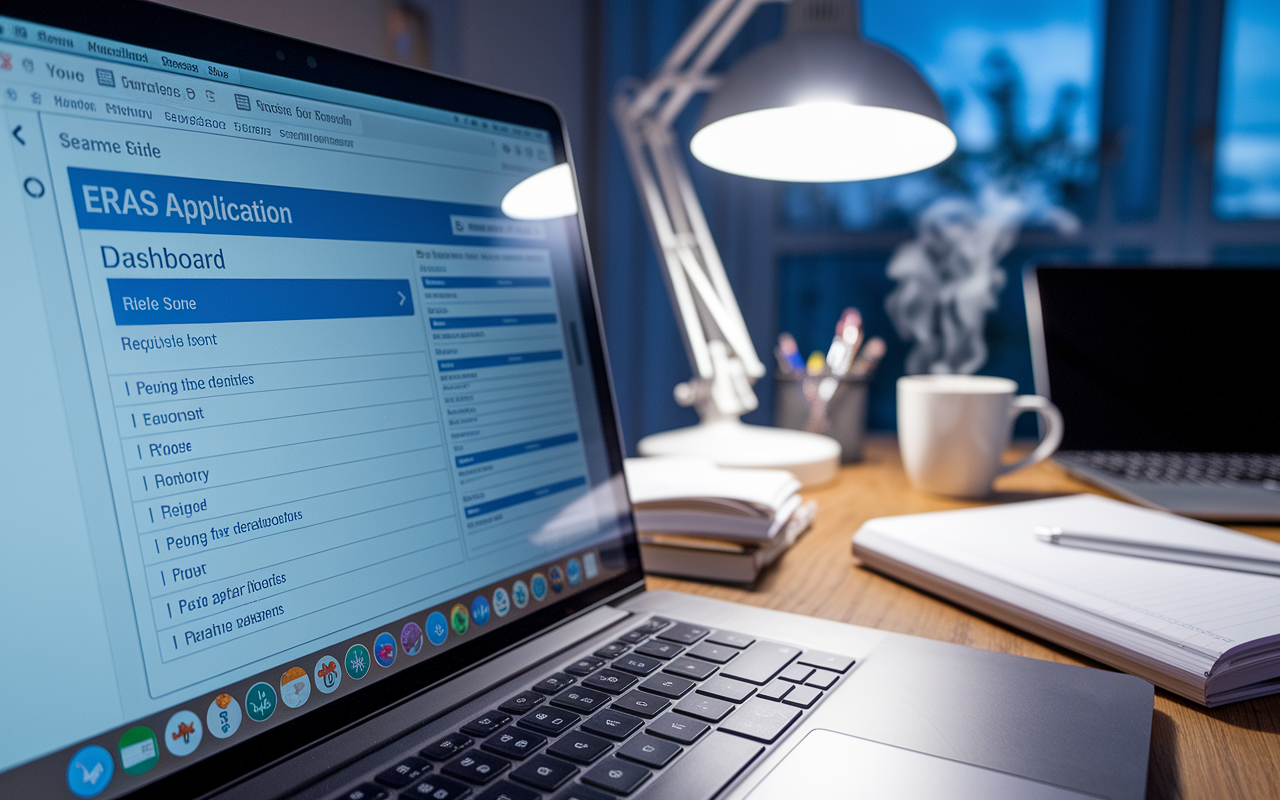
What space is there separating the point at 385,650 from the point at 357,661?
0.04 feet

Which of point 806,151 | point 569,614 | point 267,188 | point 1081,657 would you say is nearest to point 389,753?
point 569,614

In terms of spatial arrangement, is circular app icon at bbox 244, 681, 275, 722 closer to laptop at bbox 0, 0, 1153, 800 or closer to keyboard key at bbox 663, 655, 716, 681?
laptop at bbox 0, 0, 1153, 800

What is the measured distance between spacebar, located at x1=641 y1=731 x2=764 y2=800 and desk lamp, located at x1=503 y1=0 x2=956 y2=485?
32 cm

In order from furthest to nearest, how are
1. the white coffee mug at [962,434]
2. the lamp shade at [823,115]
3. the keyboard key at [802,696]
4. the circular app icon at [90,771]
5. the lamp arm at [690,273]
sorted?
the lamp arm at [690,273], the white coffee mug at [962,434], the lamp shade at [823,115], the keyboard key at [802,696], the circular app icon at [90,771]

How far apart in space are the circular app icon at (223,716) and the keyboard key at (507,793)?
97 millimetres

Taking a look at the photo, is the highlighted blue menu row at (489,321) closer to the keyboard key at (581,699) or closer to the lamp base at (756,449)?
the keyboard key at (581,699)

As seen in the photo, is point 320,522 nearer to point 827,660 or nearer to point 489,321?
point 489,321

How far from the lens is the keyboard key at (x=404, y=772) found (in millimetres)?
278

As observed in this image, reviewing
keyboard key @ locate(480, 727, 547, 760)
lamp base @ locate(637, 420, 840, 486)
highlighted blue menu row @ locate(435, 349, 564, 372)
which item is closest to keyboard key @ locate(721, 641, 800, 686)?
keyboard key @ locate(480, 727, 547, 760)

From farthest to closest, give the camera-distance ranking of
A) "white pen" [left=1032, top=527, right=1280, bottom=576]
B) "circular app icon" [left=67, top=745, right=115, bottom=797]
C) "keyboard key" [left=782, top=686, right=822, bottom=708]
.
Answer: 1. "white pen" [left=1032, top=527, right=1280, bottom=576]
2. "keyboard key" [left=782, top=686, right=822, bottom=708]
3. "circular app icon" [left=67, top=745, right=115, bottom=797]

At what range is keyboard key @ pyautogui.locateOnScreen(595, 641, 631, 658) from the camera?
1.27 ft

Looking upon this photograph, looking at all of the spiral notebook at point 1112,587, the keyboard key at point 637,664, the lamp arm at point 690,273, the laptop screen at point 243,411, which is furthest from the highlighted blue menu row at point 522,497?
the lamp arm at point 690,273

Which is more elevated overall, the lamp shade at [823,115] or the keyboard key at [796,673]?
the lamp shade at [823,115]

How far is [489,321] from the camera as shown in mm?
424
